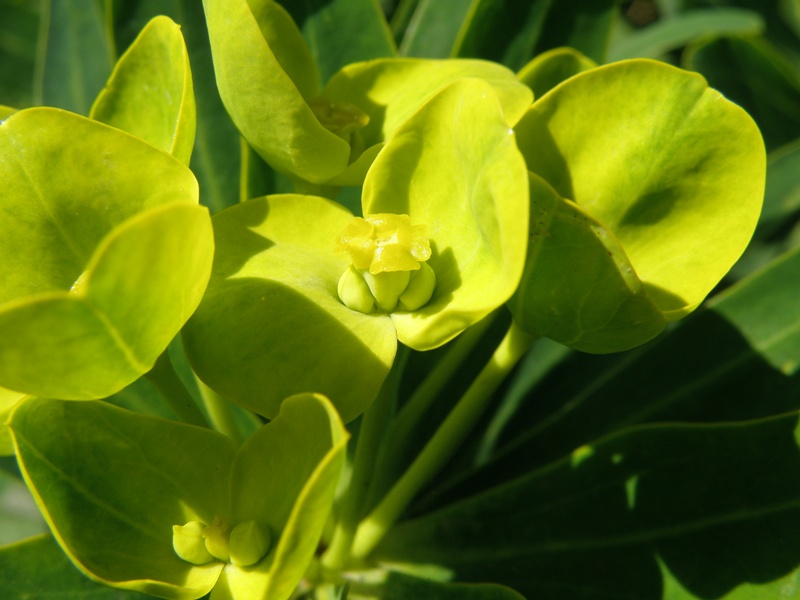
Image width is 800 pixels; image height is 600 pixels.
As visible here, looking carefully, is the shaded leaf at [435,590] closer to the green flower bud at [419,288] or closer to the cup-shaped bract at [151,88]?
the green flower bud at [419,288]

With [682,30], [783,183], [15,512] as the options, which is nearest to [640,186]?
[783,183]

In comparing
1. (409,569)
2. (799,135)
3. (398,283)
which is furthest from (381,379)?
(799,135)

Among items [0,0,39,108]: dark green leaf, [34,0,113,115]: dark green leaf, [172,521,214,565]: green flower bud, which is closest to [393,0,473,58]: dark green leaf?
[34,0,113,115]: dark green leaf

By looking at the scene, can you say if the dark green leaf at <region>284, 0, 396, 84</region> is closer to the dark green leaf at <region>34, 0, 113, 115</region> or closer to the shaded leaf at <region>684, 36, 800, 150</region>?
the dark green leaf at <region>34, 0, 113, 115</region>

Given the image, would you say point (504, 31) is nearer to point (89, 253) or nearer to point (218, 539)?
point (89, 253)

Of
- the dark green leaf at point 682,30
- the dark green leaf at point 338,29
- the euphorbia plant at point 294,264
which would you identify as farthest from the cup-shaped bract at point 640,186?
the dark green leaf at point 682,30

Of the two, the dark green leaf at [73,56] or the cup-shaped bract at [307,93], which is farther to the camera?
the dark green leaf at [73,56]
